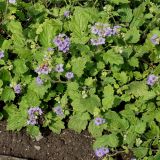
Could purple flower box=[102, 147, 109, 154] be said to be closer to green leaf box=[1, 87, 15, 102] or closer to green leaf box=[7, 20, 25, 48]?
green leaf box=[1, 87, 15, 102]

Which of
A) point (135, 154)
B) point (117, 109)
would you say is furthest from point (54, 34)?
point (135, 154)

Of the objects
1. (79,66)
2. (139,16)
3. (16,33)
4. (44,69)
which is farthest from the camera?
(139,16)

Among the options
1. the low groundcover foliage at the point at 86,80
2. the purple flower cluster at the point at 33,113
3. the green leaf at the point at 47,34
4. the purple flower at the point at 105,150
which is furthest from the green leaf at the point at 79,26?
the purple flower at the point at 105,150

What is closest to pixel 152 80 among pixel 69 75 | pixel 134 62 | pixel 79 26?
pixel 134 62

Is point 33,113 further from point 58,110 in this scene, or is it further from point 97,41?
point 97,41

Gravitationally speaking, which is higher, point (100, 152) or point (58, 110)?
point (58, 110)

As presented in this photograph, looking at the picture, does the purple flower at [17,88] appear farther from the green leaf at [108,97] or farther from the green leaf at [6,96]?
the green leaf at [108,97]
